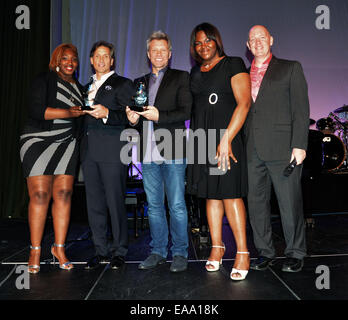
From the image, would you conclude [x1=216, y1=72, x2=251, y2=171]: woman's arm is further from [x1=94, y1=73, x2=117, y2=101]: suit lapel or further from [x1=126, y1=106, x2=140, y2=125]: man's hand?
[x1=94, y1=73, x2=117, y2=101]: suit lapel

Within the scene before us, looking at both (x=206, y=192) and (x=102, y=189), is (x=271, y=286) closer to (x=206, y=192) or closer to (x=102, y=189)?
(x=206, y=192)

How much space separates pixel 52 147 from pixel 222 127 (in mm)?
1188

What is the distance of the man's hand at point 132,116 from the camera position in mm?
2227

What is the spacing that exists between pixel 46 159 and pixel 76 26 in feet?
13.4

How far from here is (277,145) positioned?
222 centimetres

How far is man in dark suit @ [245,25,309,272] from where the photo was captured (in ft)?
7.24

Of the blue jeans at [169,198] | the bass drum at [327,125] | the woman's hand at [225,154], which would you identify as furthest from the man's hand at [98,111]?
the bass drum at [327,125]

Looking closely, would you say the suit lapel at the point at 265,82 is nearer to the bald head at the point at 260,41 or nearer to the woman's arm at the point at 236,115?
the bald head at the point at 260,41

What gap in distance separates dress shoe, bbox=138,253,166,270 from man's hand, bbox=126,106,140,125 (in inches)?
38.4

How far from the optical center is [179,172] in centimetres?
224

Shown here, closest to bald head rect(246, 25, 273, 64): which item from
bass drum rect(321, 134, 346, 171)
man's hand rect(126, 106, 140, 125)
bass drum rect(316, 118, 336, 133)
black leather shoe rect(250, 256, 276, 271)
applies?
man's hand rect(126, 106, 140, 125)

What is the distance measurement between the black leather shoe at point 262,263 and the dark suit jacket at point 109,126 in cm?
119

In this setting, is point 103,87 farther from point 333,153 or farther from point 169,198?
point 333,153
